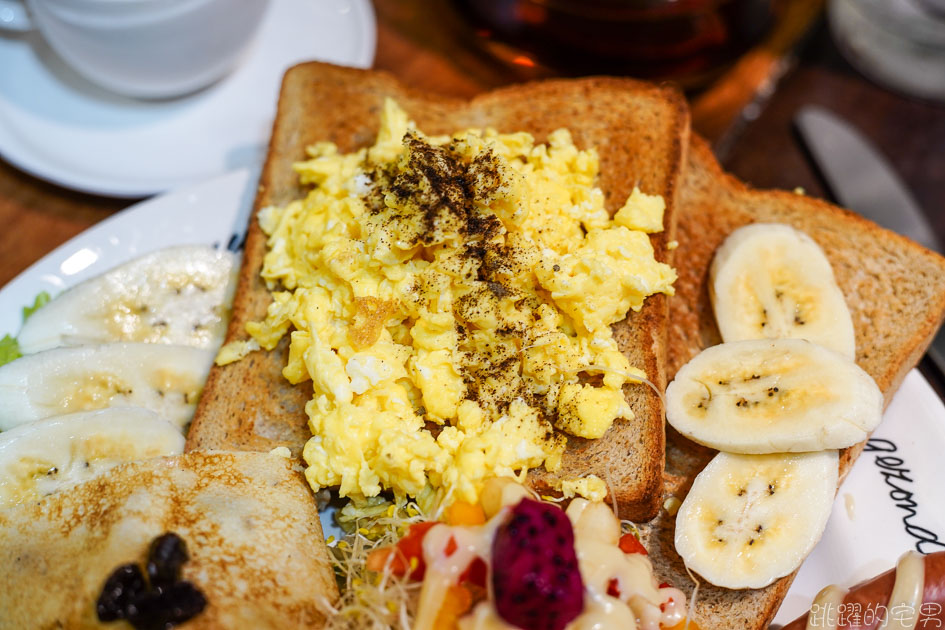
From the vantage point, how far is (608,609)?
4.92 feet

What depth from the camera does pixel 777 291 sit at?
2115 mm

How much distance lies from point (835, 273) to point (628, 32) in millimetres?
1287

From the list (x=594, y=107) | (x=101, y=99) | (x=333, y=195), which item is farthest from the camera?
(x=101, y=99)

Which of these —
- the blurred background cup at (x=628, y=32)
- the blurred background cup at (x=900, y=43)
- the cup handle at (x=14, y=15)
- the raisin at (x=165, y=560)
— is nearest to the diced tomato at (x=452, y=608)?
the raisin at (x=165, y=560)

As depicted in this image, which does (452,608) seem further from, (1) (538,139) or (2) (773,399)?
(1) (538,139)

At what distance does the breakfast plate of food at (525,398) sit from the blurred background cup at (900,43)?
1.40 m

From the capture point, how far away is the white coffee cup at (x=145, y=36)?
242 centimetres

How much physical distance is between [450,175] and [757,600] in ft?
4.30

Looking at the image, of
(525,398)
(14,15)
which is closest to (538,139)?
(525,398)

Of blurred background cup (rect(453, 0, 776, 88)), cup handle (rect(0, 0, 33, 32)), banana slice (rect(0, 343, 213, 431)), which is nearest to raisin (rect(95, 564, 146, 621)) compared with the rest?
banana slice (rect(0, 343, 213, 431))

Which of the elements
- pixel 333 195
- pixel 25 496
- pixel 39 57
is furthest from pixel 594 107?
pixel 39 57

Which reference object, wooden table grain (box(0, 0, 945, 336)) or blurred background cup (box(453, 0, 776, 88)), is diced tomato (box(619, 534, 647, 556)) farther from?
blurred background cup (box(453, 0, 776, 88))

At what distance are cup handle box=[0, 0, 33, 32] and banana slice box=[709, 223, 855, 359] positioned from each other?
103 inches

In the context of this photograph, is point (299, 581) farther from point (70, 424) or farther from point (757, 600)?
point (757, 600)
